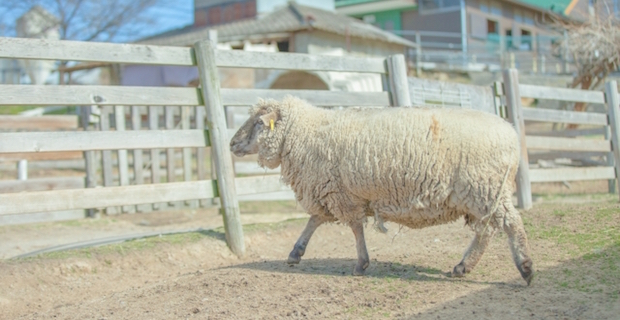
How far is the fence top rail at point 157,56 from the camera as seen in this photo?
18.6 ft

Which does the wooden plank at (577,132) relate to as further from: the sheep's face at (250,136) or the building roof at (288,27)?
the building roof at (288,27)

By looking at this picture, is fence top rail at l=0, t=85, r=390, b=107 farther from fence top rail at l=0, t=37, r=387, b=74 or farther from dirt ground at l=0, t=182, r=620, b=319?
dirt ground at l=0, t=182, r=620, b=319

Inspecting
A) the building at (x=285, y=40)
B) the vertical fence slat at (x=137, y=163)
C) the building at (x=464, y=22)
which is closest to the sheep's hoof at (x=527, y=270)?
the vertical fence slat at (x=137, y=163)

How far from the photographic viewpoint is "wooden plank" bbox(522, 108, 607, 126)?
8720mm

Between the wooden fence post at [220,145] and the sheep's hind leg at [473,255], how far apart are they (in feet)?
7.92

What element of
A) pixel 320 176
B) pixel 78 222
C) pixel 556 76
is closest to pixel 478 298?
pixel 320 176

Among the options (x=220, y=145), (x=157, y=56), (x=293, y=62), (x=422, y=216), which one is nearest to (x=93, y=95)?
(x=157, y=56)

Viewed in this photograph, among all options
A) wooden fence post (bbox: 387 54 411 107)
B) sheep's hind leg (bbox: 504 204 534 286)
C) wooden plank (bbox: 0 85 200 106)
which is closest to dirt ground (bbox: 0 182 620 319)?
sheep's hind leg (bbox: 504 204 534 286)

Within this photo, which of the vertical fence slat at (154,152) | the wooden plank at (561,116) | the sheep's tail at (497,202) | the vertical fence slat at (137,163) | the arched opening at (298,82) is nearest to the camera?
the sheep's tail at (497,202)

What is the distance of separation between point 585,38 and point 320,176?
14.8 metres

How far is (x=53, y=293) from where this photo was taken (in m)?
5.52

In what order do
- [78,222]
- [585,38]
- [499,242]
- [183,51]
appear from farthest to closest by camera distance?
1. [585,38]
2. [78,222]
3. [183,51]
4. [499,242]

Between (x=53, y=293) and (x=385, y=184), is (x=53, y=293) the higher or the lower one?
the lower one

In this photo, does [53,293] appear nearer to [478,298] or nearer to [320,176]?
[320,176]
